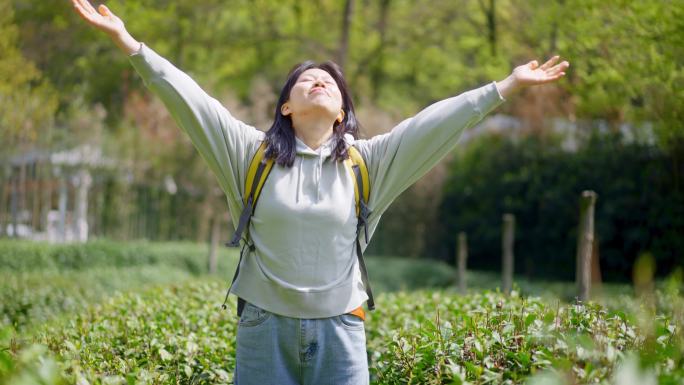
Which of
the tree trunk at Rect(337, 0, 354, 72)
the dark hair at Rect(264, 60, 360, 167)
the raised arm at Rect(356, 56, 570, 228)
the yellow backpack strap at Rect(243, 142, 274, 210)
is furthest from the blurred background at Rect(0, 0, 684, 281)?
the yellow backpack strap at Rect(243, 142, 274, 210)

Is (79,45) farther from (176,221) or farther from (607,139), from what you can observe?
(607,139)

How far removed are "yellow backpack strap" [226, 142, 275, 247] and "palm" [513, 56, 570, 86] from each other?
3.33 ft

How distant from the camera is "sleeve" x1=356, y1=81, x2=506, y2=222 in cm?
303

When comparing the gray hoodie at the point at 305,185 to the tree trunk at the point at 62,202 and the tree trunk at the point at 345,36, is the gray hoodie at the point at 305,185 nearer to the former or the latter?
the tree trunk at the point at 62,202

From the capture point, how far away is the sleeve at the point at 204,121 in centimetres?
287

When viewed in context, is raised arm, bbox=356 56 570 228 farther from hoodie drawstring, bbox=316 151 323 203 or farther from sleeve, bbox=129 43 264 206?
sleeve, bbox=129 43 264 206

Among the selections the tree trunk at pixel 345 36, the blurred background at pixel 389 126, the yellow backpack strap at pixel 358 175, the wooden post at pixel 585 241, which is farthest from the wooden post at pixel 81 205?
the yellow backpack strap at pixel 358 175

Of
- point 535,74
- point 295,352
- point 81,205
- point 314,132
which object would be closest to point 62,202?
point 81,205

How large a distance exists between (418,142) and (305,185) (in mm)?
474

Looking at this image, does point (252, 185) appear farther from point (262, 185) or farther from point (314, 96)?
point (314, 96)

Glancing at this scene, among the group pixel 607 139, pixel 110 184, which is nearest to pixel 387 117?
pixel 607 139

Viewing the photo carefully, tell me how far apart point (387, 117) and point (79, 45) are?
25.9 feet

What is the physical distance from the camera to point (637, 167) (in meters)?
15.0

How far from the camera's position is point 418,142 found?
3.05 meters
